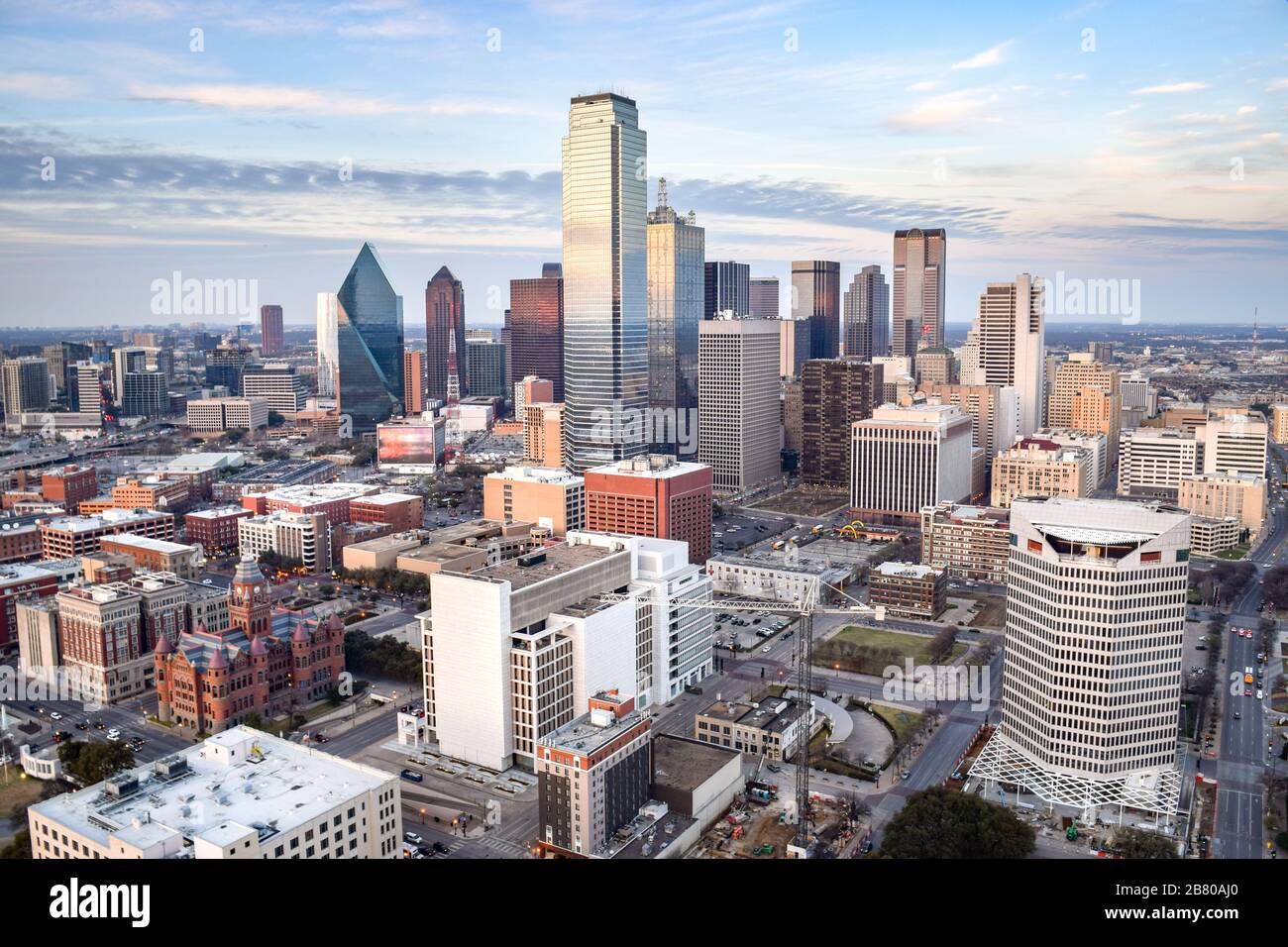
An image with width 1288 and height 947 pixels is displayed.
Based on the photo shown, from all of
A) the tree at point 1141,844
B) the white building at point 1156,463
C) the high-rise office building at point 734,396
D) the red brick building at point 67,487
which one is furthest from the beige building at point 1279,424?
the red brick building at point 67,487

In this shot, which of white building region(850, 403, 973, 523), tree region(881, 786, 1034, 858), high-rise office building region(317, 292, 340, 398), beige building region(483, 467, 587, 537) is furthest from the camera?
high-rise office building region(317, 292, 340, 398)

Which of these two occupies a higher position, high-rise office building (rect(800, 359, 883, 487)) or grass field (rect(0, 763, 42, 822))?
high-rise office building (rect(800, 359, 883, 487))

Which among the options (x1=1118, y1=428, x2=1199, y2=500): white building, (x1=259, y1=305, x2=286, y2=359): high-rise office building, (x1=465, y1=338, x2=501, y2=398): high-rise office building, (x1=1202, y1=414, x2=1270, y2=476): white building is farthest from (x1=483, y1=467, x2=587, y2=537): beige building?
(x1=259, y1=305, x2=286, y2=359): high-rise office building

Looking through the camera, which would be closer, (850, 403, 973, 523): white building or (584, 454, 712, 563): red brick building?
(584, 454, 712, 563): red brick building

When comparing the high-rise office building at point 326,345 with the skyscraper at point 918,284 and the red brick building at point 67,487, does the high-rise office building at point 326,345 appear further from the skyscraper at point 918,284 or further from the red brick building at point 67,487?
the skyscraper at point 918,284

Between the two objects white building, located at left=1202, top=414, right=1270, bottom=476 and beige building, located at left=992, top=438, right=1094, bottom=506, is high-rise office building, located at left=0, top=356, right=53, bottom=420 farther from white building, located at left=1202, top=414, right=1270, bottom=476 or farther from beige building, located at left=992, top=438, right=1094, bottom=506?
white building, located at left=1202, top=414, right=1270, bottom=476
